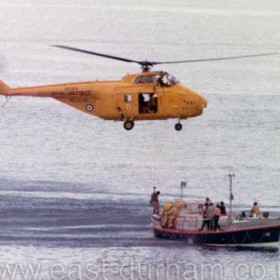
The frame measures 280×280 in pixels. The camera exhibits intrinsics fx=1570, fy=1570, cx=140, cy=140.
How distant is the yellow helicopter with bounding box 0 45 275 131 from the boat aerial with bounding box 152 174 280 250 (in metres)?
13.3

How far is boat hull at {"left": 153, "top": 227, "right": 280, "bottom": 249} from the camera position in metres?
43.7

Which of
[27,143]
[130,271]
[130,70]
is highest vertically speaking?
[130,70]

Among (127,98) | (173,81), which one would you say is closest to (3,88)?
(127,98)

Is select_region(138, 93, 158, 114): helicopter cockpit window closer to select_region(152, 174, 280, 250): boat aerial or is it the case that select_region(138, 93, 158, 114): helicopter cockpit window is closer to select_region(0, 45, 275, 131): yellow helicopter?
select_region(0, 45, 275, 131): yellow helicopter

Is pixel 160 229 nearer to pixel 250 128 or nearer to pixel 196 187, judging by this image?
pixel 196 187

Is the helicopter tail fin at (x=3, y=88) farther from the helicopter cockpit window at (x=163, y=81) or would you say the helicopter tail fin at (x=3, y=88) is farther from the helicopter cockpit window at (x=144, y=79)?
the helicopter cockpit window at (x=163, y=81)

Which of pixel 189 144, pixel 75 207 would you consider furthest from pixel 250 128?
pixel 75 207

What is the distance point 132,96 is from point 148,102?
16.1 inches

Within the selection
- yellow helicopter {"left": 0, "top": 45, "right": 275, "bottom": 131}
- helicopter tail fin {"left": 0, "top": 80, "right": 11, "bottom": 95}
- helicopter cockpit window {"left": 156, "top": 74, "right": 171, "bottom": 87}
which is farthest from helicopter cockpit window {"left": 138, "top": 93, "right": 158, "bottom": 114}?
helicopter tail fin {"left": 0, "top": 80, "right": 11, "bottom": 95}

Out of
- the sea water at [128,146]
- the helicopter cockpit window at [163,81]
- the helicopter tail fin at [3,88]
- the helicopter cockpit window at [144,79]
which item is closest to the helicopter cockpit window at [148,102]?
the helicopter cockpit window at [144,79]

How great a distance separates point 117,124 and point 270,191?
20.3 metres

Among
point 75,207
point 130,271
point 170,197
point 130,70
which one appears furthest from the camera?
point 130,70

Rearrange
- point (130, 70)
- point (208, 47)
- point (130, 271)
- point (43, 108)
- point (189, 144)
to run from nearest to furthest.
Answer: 1. point (130, 271)
2. point (189, 144)
3. point (43, 108)
4. point (130, 70)
5. point (208, 47)

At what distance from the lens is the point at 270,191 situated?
182 feet
